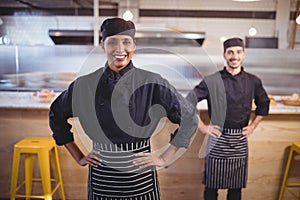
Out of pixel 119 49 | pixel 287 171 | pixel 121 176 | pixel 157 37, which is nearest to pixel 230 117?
pixel 287 171

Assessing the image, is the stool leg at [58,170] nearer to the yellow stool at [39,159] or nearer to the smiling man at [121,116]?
the yellow stool at [39,159]

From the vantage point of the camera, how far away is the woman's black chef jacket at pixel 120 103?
103 cm

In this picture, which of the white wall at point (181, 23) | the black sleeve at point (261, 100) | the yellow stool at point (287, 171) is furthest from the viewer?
the white wall at point (181, 23)

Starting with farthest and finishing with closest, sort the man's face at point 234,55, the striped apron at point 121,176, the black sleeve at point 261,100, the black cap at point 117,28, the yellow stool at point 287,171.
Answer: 1. the yellow stool at point 287,171
2. the black sleeve at point 261,100
3. the man's face at point 234,55
4. the striped apron at point 121,176
5. the black cap at point 117,28

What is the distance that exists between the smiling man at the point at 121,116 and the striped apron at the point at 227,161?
0.63 meters

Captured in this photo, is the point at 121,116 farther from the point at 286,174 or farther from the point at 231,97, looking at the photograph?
the point at 286,174

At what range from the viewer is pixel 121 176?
3.63ft

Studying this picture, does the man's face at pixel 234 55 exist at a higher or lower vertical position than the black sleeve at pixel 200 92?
higher

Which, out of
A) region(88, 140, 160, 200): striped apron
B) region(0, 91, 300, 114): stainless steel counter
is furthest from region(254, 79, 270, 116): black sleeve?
region(88, 140, 160, 200): striped apron

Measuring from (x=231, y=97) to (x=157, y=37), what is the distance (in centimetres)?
160

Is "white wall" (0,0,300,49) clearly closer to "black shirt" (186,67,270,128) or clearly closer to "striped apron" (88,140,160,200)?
"black shirt" (186,67,270,128)

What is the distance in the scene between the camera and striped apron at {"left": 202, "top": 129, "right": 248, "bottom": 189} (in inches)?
67.4

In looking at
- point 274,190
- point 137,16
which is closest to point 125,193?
point 274,190

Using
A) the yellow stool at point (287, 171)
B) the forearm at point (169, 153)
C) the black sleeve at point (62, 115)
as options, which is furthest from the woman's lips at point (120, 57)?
the yellow stool at point (287, 171)
